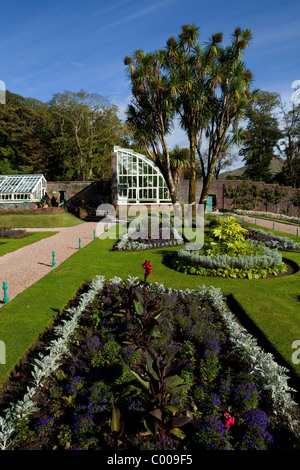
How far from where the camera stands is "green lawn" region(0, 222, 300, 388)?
16.0 feet

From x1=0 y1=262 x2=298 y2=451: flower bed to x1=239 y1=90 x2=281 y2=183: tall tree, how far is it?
40058 millimetres

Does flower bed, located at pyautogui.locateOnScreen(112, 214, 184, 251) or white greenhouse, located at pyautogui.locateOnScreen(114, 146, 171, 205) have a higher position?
white greenhouse, located at pyautogui.locateOnScreen(114, 146, 171, 205)

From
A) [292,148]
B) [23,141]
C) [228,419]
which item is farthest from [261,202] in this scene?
[228,419]

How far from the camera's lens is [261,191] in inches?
1283

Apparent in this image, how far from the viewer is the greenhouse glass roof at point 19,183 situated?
27.5 m

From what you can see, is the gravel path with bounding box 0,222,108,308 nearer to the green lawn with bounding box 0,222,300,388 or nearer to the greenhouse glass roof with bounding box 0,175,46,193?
the green lawn with bounding box 0,222,300,388

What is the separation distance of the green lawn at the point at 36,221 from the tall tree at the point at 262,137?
2918 cm

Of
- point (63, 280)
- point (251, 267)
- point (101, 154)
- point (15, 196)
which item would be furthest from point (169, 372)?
point (101, 154)

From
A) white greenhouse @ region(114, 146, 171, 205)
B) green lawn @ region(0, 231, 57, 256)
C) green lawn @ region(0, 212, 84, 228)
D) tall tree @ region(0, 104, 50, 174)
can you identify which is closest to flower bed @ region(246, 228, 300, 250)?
green lawn @ region(0, 231, 57, 256)

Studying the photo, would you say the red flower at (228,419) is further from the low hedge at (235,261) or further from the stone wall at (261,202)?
the stone wall at (261,202)

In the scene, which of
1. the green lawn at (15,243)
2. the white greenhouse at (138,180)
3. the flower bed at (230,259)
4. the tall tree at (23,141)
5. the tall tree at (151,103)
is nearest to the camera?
the flower bed at (230,259)

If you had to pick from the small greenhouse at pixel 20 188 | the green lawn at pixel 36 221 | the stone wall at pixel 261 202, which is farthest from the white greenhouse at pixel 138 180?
the small greenhouse at pixel 20 188

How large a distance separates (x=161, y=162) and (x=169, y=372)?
16.3 metres

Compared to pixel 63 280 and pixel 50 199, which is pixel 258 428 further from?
pixel 50 199
